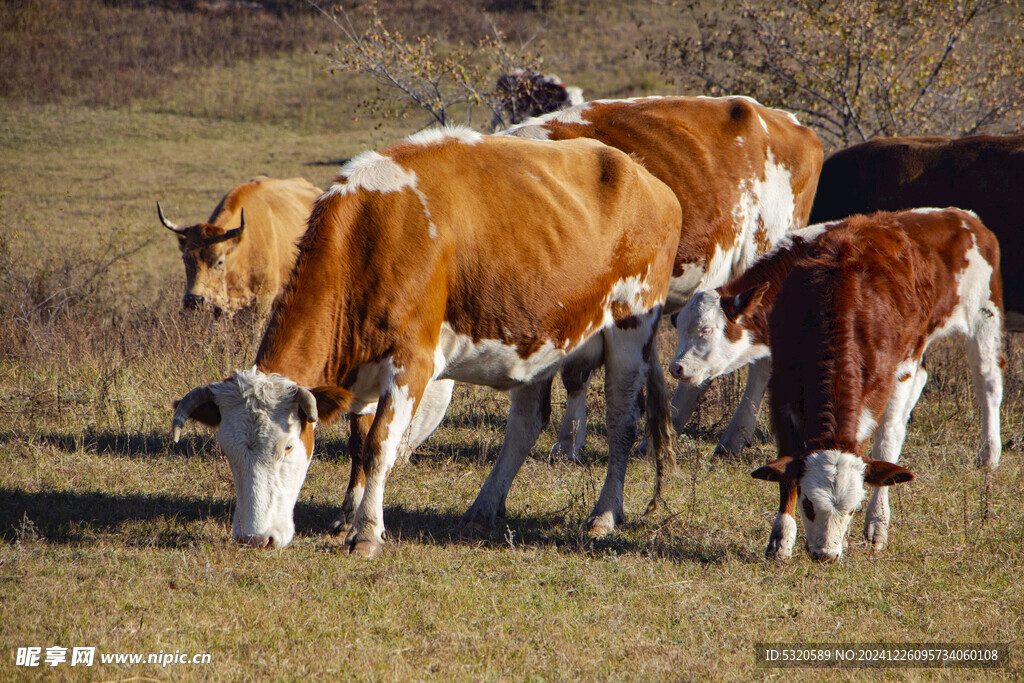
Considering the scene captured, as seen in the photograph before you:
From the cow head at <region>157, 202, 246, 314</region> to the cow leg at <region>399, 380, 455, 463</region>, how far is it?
503 centimetres

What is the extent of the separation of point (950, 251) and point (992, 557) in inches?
82.8

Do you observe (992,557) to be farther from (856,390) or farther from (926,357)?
(926,357)

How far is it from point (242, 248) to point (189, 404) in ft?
23.4

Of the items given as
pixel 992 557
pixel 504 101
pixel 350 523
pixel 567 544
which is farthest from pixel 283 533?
pixel 504 101

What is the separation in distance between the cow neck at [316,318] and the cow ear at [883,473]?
287 cm

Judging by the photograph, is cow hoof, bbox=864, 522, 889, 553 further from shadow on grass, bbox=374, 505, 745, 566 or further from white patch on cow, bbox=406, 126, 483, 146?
white patch on cow, bbox=406, 126, 483, 146

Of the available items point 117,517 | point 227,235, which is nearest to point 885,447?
point 117,517

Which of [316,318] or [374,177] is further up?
[374,177]

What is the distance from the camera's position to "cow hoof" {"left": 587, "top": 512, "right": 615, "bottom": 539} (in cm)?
575

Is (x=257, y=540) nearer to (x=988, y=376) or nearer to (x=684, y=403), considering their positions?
(x=684, y=403)

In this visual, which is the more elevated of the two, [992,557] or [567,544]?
[992,557]

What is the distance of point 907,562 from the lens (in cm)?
531

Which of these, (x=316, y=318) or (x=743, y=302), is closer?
(x=316, y=318)

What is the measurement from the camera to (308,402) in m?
4.54
